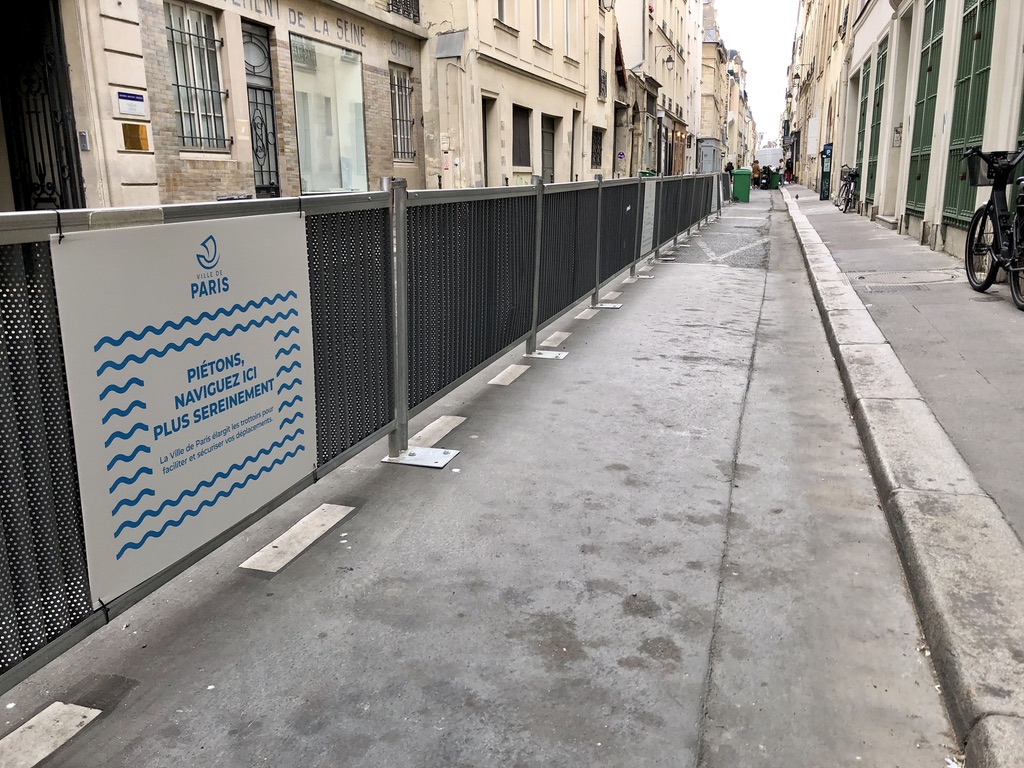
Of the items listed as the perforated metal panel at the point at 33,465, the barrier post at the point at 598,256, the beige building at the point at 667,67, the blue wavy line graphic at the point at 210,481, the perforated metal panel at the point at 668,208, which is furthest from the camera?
the beige building at the point at 667,67

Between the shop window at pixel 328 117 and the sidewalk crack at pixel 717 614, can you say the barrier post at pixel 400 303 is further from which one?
the shop window at pixel 328 117

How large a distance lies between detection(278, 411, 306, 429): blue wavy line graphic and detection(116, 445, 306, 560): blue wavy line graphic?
0.41ft

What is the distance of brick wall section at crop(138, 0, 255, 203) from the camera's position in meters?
10.5

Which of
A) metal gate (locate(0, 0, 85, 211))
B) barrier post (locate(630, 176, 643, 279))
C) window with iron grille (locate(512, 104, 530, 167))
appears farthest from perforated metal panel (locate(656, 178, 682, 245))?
metal gate (locate(0, 0, 85, 211))

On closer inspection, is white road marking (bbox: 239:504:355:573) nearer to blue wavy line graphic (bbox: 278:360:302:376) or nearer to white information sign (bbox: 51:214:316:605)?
white information sign (bbox: 51:214:316:605)

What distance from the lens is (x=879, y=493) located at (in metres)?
3.87

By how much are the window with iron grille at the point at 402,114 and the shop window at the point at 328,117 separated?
61.5 inches

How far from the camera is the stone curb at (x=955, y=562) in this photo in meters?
2.18

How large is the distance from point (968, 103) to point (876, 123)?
37.8 ft

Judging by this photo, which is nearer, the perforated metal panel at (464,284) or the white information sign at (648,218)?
the perforated metal panel at (464,284)

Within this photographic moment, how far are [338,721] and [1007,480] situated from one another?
3122mm

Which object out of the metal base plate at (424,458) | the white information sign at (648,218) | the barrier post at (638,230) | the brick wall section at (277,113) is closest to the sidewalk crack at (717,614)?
the metal base plate at (424,458)

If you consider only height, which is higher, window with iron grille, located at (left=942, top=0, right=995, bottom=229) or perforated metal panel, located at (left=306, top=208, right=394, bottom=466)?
window with iron grille, located at (left=942, top=0, right=995, bottom=229)

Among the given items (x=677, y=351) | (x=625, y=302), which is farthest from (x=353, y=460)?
(x=625, y=302)
